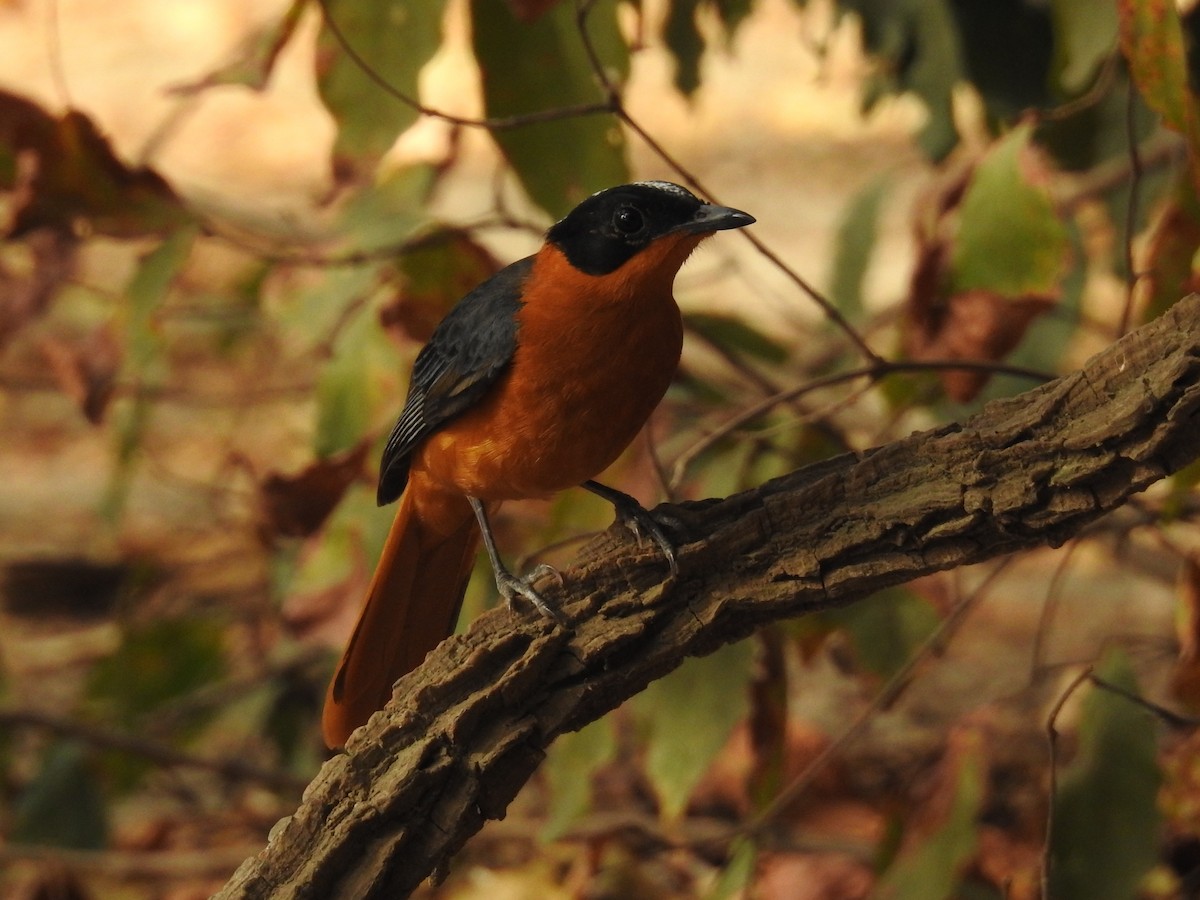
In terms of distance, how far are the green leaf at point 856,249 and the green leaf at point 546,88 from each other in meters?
1.58

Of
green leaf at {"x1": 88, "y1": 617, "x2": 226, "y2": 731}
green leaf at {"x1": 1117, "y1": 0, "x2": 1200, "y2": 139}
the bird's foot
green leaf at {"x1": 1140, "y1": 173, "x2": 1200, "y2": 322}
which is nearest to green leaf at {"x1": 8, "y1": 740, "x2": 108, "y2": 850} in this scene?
green leaf at {"x1": 88, "y1": 617, "x2": 226, "y2": 731}

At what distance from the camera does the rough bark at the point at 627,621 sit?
2.32m

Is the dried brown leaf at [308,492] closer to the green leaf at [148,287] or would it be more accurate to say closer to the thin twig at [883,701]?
the green leaf at [148,287]

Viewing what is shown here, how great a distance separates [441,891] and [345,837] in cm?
351

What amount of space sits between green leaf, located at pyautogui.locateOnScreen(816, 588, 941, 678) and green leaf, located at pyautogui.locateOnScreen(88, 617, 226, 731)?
2803 millimetres

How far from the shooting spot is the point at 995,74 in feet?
14.0

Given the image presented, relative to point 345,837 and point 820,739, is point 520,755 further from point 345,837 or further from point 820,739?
point 820,739

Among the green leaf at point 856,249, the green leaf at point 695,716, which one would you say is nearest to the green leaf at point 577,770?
the green leaf at point 695,716

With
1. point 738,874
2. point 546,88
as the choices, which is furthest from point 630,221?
point 738,874

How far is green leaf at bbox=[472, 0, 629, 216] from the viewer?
3.38m

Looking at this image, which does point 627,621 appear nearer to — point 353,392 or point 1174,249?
point 1174,249

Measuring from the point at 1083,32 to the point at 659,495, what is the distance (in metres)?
1.58

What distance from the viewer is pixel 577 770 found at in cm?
372

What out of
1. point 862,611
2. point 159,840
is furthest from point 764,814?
point 159,840
